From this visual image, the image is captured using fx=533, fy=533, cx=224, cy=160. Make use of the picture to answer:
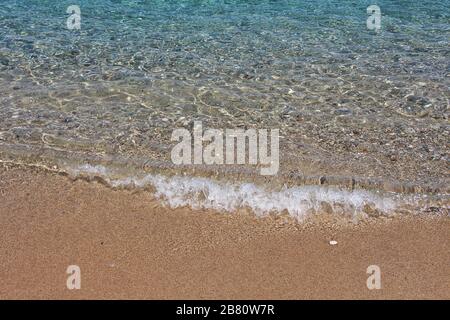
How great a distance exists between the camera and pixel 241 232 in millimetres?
4168

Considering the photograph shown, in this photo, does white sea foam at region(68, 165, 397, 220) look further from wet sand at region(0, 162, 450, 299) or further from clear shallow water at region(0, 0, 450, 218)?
clear shallow water at region(0, 0, 450, 218)

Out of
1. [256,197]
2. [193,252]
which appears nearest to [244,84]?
[256,197]

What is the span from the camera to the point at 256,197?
182 inches

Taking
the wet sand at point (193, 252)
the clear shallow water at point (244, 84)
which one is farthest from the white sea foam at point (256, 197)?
the clear shallow water at point (244, 84)

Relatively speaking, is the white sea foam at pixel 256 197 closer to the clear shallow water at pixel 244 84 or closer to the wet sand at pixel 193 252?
the wet sand at pixel 193 252

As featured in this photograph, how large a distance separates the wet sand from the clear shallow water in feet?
2.34

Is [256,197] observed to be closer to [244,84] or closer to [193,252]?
[193,252]

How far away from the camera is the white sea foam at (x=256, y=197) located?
4.47m

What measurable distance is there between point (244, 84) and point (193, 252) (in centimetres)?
347

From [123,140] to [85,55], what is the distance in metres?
2.98

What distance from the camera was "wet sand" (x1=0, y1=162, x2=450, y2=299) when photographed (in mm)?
3564

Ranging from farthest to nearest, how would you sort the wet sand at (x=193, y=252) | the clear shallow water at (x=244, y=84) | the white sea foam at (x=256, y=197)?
the clear shallow water at (x=244, y=84)
the white sea foam at (x=256, y=197)
the wet sand at (x=193, y=252)

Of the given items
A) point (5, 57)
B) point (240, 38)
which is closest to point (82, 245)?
point (5, 57)

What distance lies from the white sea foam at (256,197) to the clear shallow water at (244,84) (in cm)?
25
